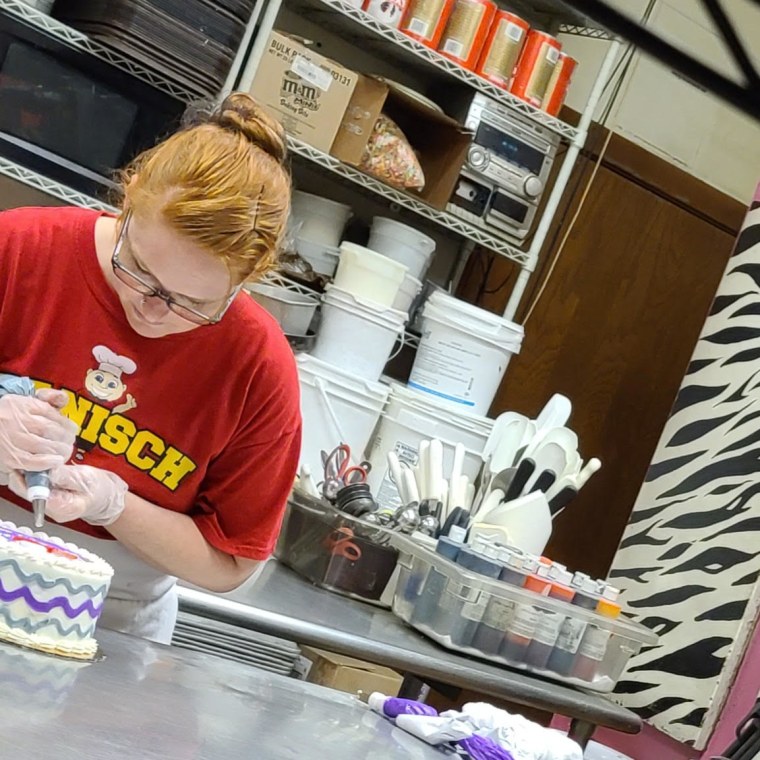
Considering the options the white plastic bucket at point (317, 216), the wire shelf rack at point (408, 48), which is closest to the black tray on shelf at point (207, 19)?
the wire shelf rack at point (408, 48)

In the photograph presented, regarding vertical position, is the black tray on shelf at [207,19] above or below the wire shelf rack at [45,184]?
above

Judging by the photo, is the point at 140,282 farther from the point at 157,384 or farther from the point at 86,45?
the point at 86,45

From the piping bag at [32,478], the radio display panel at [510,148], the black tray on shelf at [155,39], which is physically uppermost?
the radio display panel at [510,148]

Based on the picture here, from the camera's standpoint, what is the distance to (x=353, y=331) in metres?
2.46

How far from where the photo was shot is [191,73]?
2287 millimetres

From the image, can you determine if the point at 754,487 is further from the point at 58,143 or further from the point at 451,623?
the point at 58,143

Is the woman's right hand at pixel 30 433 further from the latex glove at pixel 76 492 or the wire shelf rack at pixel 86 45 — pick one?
the wire shelf rack at pixel 86 45

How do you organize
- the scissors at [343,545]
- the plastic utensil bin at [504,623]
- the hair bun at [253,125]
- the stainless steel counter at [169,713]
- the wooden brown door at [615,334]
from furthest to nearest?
1. the wooden brown door at [615,334]
2. the scissors at [343,545]
3. the plastic utensil bin at [504,623]
4. the hair bun at [253,125]
5. the stainless steel counter at [169,713]

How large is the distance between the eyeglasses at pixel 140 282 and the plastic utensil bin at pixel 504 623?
90 centimetres

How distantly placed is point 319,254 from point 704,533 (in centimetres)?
110

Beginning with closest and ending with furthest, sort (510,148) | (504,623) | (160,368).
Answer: (160,368) < (504,623) < (510,148)

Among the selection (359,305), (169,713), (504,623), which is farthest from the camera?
(359,305)

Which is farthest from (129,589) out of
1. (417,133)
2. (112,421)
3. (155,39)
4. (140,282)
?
(417,133)

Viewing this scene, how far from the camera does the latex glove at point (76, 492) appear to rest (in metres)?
1.13
